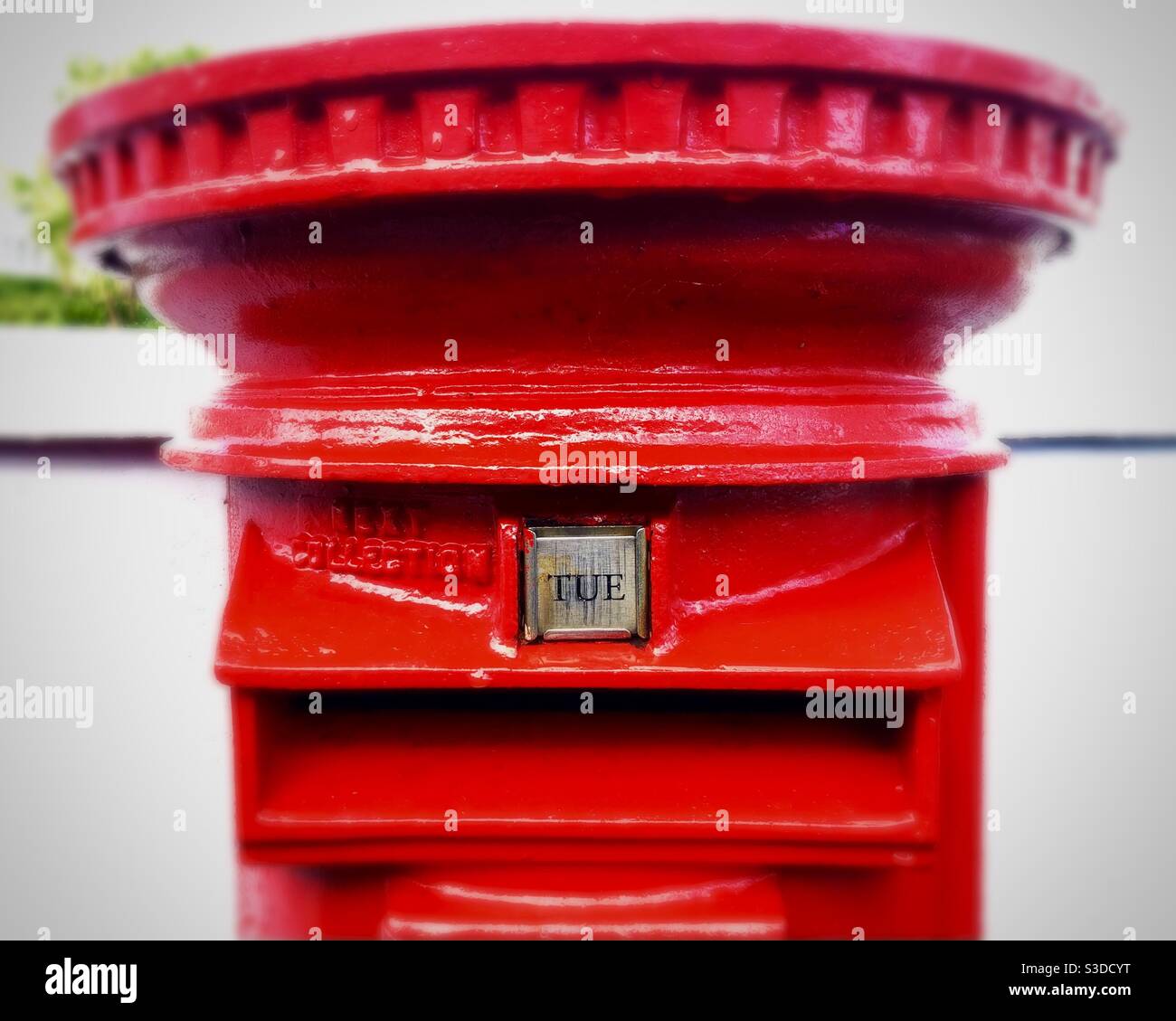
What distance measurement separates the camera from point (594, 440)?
0.91m

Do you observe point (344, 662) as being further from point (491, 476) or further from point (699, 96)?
point (699, 96)

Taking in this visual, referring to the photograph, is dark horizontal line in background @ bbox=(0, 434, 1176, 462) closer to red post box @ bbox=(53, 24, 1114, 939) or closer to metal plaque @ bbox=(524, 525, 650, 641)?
red post box @ bbox=(53, 24, 1114, 939)

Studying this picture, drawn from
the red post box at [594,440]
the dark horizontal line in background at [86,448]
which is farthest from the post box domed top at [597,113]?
the dark horizontal line in background at [86,448]

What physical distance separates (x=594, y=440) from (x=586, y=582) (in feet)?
0.49

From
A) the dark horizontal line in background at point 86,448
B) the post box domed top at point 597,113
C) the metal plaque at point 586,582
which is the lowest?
the metal plaque at point 586,582

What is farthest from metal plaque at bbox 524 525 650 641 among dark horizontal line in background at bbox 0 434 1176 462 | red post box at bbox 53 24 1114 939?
dark horizontal line in background at bbox 0 434 1176 462

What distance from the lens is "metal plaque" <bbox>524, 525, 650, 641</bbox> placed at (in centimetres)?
90

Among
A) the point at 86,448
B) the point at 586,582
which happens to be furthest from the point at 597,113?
the point at 86,448

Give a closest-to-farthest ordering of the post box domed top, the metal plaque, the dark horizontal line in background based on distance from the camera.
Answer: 1. the post box domed top
2. the metal plaque
3. the dark horizontal line in background

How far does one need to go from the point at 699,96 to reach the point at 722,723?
68 cm

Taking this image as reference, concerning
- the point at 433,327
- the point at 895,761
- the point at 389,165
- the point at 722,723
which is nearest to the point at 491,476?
the point at 433,327

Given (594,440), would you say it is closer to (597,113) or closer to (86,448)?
(597,113)

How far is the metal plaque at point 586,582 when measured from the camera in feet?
2.94

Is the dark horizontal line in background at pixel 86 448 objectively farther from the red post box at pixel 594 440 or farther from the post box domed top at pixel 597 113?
the post box domed top at pixel 597 113
